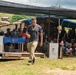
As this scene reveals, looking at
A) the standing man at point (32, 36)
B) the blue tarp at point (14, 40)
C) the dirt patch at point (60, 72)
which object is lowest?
the dirt patch at point (60, 72)

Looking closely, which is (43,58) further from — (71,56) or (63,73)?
(63,73)

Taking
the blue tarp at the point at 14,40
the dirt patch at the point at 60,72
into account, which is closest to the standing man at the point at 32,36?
the dirt patch at the point at 60,72

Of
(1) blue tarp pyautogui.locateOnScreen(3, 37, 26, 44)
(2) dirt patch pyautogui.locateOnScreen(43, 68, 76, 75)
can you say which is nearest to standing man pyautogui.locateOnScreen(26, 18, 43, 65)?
(2) dirt patch pyautogui.locateOnScreen(43, 68, 76, 75)

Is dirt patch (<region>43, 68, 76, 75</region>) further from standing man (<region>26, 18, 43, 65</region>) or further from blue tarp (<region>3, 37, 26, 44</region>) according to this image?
blue tarp (<region>3, 37, 26, 44</region>)

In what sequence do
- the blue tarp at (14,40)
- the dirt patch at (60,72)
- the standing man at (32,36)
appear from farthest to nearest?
the blue tarp at (14,40) → the standing man at (32,36) → the dirt patch at (60,72)

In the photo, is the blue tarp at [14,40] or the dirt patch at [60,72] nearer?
the dirt patch at [60,72]

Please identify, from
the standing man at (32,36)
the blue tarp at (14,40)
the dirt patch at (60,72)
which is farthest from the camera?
the blue tarp at (14,40)

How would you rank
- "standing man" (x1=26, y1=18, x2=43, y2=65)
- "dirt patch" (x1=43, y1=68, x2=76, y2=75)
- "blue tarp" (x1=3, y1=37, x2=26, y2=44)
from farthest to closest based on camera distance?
1. "blue tarp" (x1=3, y1=37, x2=26, y2=44)
2. "standing man" (x1=26, y1=18, x2=43, y2=65)
3. "dirt patch" (x1=43, y1=68, x2=76, y2=75)

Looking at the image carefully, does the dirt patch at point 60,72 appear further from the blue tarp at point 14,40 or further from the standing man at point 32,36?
the blue tarp at point 14,40

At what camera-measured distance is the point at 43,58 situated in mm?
16406

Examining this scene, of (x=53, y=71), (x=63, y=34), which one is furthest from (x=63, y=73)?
(x=63, y=34)

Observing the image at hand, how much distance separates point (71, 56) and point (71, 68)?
494cm

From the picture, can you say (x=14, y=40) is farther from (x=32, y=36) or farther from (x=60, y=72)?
(x=60, y=72)

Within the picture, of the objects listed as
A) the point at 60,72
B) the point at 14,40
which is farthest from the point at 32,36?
the point at 14,40
